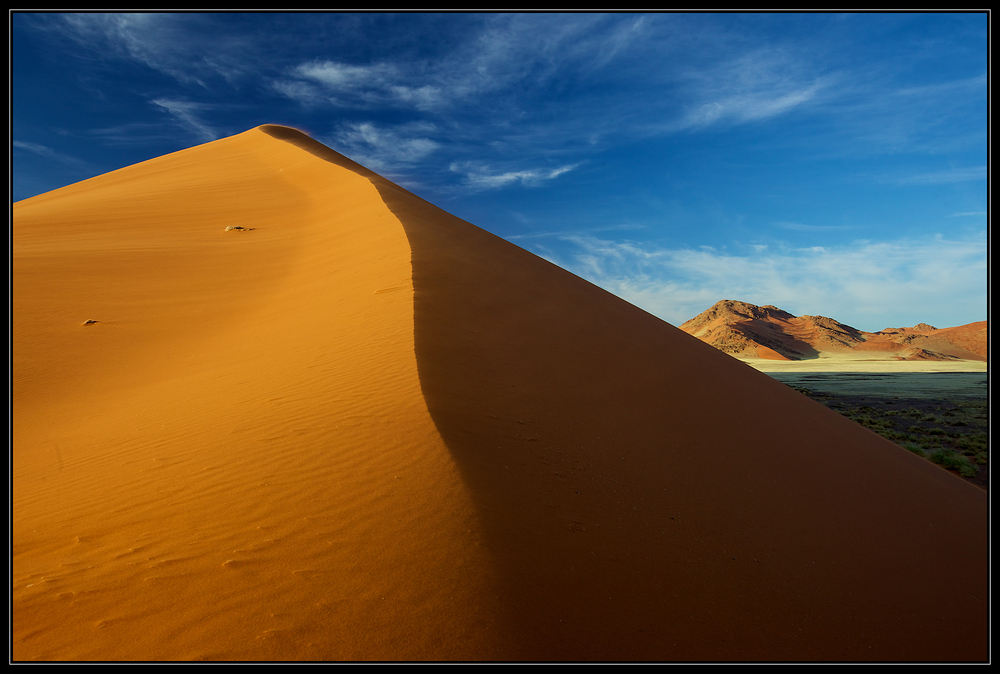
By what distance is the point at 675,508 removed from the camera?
5227mm

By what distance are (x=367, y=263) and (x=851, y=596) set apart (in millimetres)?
9939

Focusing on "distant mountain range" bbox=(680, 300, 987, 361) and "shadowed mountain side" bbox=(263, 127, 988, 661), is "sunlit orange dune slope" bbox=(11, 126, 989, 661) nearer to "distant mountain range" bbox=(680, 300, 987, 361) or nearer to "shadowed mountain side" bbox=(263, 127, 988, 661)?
"shadowed mountain side" bbox=(263, 127, 988, 661)

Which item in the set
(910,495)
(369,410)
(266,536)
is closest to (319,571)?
(266,536)

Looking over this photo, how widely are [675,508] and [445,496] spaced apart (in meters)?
2.35

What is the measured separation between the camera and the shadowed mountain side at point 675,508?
3.81 m

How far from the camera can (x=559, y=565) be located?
3916mm

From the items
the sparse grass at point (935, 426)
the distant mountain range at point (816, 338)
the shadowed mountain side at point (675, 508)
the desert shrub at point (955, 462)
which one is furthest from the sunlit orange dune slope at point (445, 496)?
the distant mountain range at point (816, 338)

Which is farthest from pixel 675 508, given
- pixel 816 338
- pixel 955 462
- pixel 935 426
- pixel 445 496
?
pixel 816 338

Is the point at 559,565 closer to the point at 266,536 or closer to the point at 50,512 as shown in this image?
the point at 266,536

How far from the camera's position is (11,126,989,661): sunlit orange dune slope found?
3305 mm

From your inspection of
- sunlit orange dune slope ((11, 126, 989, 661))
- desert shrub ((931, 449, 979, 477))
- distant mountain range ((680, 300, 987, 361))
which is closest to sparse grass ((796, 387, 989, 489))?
desert shrub ((931, 449, 979, 477))

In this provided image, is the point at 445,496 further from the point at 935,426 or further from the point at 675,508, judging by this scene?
the point at 935,426

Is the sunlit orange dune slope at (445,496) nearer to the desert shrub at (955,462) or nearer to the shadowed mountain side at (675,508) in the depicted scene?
the shadowed mountain side at (675,508)

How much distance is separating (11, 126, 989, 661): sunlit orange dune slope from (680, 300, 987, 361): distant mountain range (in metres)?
74.3
